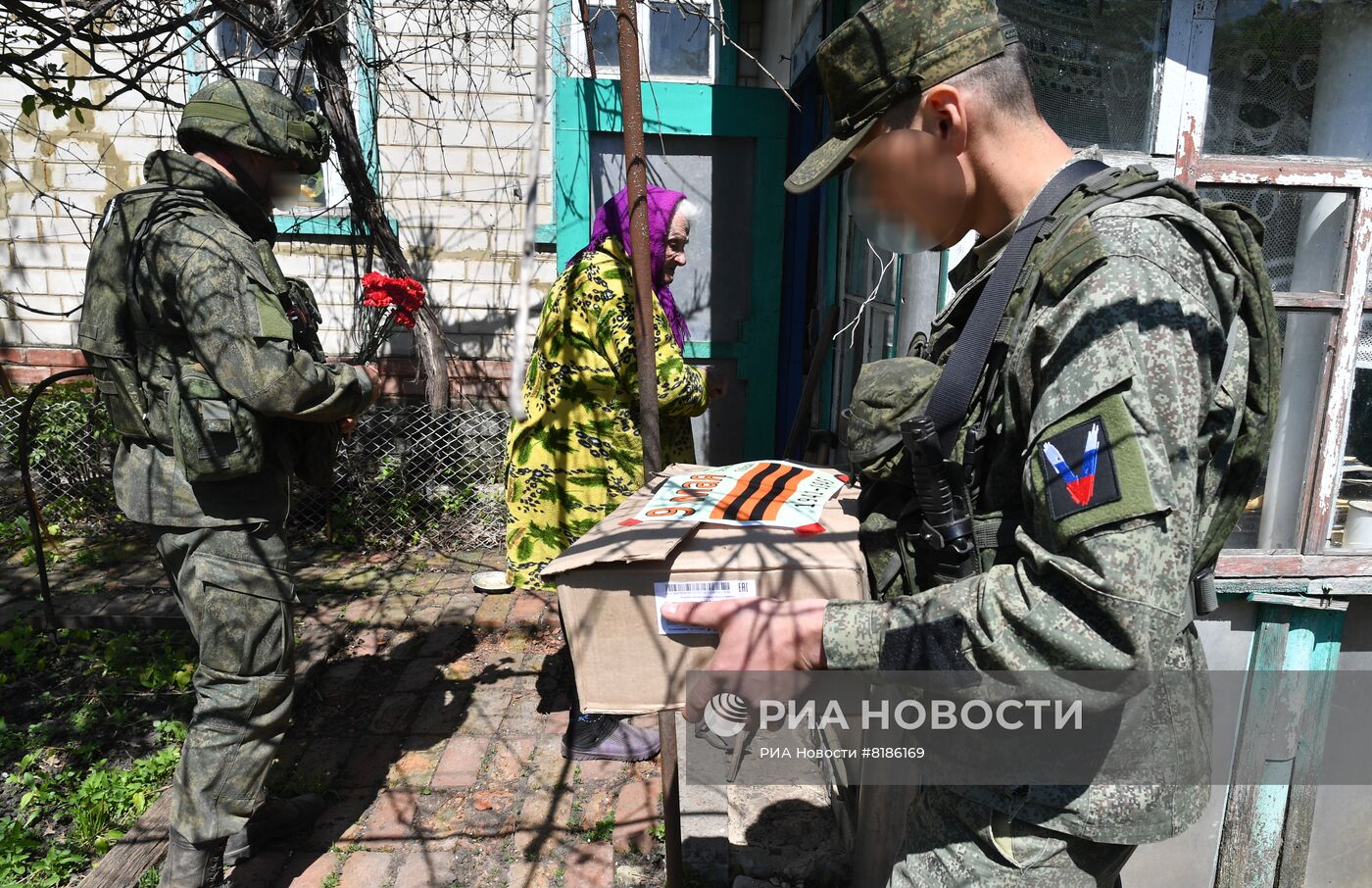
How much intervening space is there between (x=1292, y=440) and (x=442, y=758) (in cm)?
306

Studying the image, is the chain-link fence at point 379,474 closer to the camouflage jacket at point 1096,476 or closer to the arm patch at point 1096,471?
the camouflage jacket at point 1096,476

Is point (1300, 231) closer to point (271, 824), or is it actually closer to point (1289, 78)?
point (1289, 78)

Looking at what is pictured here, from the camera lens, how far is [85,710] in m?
3.60

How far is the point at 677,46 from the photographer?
18.9 feet

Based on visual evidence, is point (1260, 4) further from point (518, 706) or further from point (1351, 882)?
point (518, 706)

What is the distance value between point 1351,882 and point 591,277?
323 cm

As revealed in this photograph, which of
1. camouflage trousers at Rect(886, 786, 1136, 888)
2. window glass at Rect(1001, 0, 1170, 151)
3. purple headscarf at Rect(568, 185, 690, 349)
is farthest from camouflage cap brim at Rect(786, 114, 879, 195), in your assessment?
purple headscarf at Rect(568, 185, 690, 349)

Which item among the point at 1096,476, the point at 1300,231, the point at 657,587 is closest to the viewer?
the point at 1096,476

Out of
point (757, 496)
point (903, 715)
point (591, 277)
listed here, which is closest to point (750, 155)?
point (591, 277)


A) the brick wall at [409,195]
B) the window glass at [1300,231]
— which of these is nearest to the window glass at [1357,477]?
the window glass at [1300,231]

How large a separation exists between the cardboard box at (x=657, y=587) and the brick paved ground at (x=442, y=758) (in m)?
1.57

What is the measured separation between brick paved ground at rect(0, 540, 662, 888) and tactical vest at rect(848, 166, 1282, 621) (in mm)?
1914

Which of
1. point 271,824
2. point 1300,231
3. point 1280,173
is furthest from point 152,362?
point 1300,231

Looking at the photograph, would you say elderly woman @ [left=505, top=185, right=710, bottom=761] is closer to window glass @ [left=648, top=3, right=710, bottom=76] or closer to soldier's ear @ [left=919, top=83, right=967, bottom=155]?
soldier's ear @ [left=919, top=83, right=967, bottom=155]
